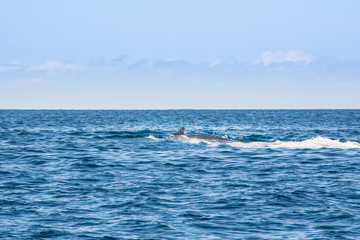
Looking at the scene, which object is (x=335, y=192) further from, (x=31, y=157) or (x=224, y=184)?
(x=31, y=157)

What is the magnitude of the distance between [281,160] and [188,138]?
41.5 ft

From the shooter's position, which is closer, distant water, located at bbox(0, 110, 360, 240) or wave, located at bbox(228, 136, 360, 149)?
distant water, located at bbox(0, 110, 360, 240)

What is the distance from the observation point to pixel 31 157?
24641 mm

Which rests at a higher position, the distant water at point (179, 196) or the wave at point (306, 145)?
the wave at point (306, 145)

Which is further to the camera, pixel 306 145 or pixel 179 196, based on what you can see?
pixel 306 145

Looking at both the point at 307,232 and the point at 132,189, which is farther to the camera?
the point at 132,189

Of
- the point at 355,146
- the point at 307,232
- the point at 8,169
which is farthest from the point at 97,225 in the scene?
the point at 355,146

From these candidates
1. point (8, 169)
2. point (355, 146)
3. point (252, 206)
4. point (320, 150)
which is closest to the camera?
point (252, 206)

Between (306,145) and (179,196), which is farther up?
(306,145)

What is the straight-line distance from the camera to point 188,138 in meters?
35.6

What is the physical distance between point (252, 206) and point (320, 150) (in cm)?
1637

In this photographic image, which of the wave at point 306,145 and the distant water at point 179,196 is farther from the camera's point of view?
the wave at point 306,145

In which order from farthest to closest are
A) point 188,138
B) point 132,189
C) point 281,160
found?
1. point 188,138
2. point 281,160
3. point 132,189

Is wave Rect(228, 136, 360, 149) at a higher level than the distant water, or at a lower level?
higher
